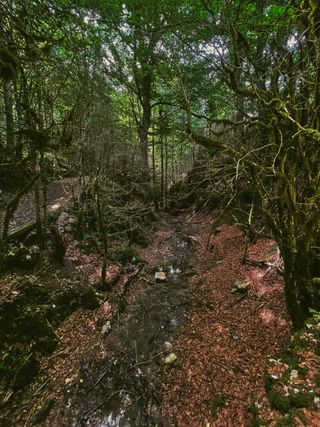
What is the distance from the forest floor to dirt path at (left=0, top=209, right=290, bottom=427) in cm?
2

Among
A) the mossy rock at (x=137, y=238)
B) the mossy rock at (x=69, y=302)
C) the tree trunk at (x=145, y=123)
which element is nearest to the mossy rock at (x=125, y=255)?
the mossy rock at (x=137, y=238)

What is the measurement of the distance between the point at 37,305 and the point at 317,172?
624 centimetres

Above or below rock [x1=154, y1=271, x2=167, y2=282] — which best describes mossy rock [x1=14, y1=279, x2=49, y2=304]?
above

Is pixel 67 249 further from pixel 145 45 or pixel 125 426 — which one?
pixel 145 45

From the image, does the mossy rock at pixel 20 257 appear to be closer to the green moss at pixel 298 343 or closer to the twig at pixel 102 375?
the twig at pixel 102 375

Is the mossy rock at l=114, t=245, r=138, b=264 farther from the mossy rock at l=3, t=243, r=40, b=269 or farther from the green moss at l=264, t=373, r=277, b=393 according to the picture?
the green moss at l=264, t=373, r=277, b=393

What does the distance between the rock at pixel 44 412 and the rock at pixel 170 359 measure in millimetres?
2124

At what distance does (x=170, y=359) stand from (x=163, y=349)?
31 centimetres

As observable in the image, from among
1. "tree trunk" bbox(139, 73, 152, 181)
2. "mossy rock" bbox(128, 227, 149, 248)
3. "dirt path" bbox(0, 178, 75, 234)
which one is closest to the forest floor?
"dirt path" bbox(0, 178, 75, 234)

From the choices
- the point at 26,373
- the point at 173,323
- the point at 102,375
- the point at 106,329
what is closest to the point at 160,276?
the point at 173,323

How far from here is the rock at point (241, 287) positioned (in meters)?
6.16

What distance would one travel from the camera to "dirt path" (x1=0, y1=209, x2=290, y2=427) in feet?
12.6

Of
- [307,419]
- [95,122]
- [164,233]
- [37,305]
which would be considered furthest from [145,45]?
[307,419]

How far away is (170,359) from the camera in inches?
186
